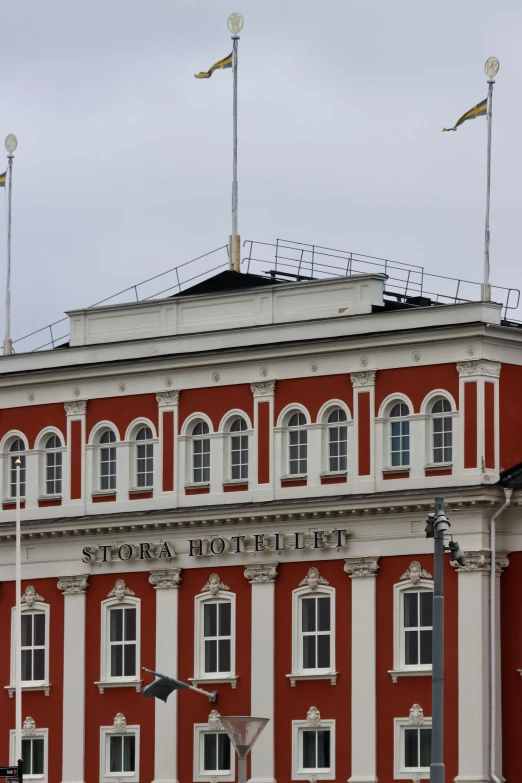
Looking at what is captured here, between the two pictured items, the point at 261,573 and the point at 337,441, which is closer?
the point at 337,441

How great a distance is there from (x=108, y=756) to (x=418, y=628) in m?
10.8

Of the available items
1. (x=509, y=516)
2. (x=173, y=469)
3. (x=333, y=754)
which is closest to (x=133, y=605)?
(x=173, y=469)

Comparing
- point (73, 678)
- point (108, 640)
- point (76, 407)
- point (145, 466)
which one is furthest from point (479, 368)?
point (73, 678)

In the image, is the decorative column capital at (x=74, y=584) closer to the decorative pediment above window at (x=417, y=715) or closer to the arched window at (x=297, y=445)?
the arched window at (x=297, y=445)

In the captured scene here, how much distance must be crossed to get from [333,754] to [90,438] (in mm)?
12619

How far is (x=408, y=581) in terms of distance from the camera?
6084 cm

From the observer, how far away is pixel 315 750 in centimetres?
6203

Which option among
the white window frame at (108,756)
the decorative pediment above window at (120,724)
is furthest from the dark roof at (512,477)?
the decorative pediment above window at (120,724)

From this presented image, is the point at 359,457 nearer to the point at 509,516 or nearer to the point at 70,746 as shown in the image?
the point at 509,516

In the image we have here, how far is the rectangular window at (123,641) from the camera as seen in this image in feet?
217

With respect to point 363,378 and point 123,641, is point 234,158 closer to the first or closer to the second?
point 363,378

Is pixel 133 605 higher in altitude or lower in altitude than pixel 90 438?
lower

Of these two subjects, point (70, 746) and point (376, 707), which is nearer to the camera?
point (376, 707)

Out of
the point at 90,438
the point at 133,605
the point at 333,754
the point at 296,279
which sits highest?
the point at 296,279
